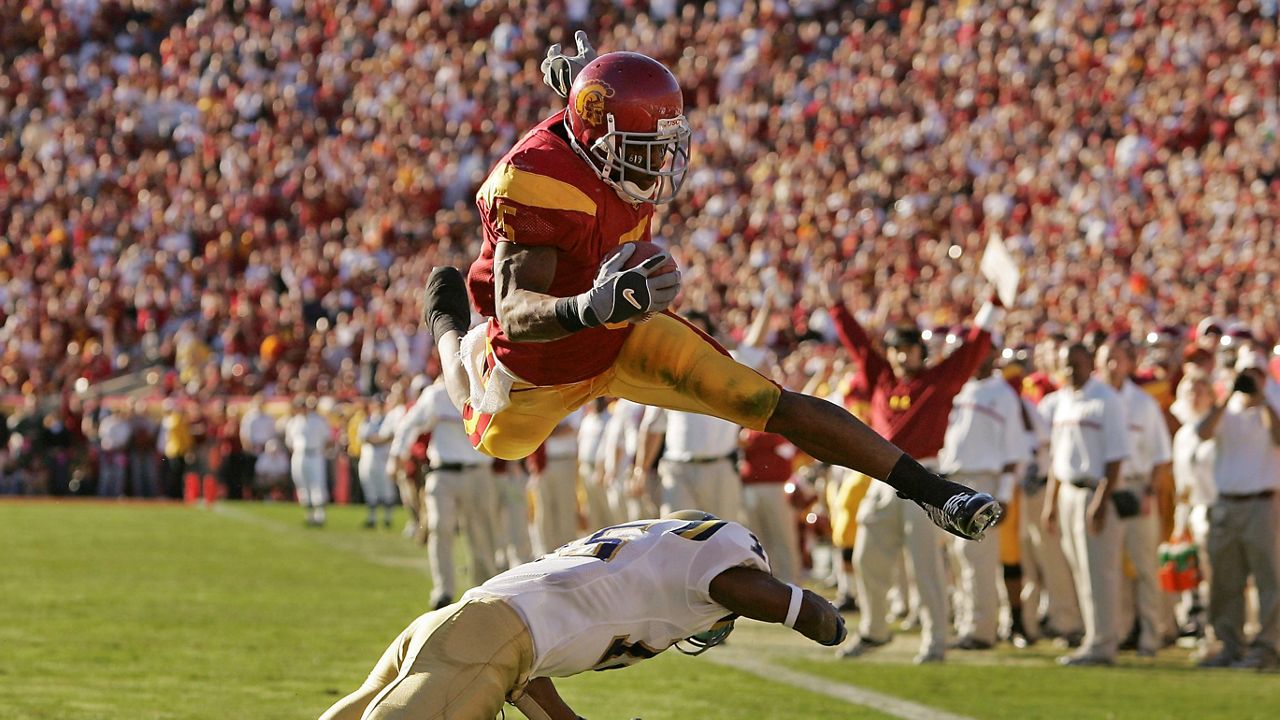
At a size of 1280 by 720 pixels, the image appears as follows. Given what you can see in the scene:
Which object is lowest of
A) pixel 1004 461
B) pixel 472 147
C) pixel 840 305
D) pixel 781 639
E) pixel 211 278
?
pixel 781 639

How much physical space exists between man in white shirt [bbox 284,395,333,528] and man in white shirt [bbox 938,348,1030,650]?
11.7 metres

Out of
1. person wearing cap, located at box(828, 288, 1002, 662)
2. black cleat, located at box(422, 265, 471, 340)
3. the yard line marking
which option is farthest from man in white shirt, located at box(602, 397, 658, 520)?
black cleat, located at box(422, 265, 471, 340)

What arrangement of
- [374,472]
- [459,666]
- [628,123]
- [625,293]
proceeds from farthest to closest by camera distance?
Result: 1. [374,472]
2. [628,123]
3. [625,293]
4. [459,666]

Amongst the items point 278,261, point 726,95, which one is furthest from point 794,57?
point 278,261

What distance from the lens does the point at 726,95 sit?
2873 cm

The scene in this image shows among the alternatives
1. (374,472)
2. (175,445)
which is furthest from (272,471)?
(374,472)

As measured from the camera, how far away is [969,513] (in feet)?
17.0

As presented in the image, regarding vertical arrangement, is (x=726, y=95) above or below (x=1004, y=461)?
above

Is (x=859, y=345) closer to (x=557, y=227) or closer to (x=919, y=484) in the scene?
(x=919, y=484)

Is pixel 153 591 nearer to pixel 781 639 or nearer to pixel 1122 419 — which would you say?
pixel 781 639

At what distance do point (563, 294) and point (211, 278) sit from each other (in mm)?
23695

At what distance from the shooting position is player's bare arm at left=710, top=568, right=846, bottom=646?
4.93 meters

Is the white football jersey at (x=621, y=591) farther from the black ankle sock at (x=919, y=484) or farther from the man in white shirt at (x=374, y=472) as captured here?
the man in white shirt at (x=374, y=472)

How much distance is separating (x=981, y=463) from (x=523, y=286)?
18.5ft
